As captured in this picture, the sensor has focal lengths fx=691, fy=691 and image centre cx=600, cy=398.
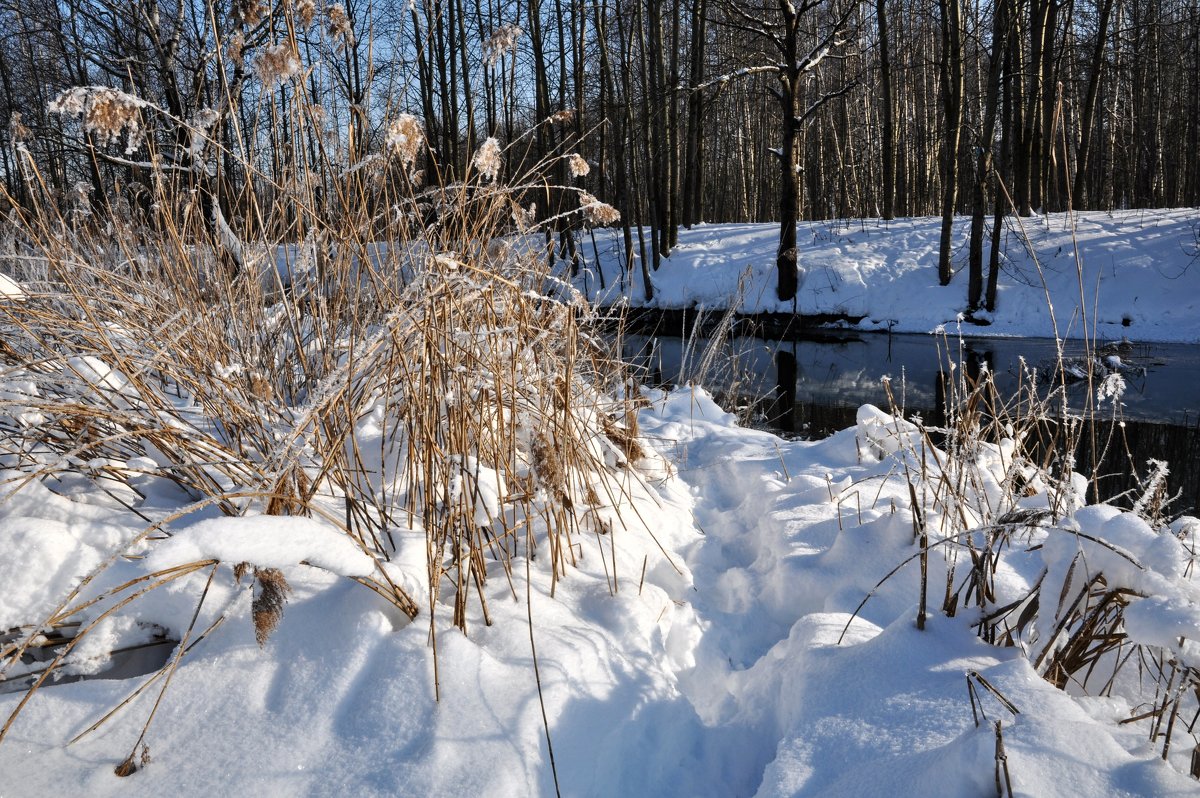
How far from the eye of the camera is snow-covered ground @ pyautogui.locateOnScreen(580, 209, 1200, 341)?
351 inches

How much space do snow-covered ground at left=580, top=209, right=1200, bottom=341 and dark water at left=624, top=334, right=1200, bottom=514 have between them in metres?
0.60

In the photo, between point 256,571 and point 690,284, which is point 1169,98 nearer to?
point 690,284

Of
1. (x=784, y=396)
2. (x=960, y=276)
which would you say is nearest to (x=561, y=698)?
(x=784, y=396)

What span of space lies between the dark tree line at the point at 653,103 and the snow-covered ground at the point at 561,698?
804mm

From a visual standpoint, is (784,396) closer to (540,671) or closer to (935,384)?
(935,384)

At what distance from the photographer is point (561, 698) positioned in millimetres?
1203

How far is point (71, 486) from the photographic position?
1.50m

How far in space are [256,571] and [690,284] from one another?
36.5 ft

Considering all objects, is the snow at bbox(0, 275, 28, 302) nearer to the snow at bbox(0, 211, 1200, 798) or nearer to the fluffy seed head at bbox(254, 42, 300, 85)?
the snow at bbox(0, 211, 1200, 798)

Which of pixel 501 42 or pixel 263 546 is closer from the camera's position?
pixel 263 546

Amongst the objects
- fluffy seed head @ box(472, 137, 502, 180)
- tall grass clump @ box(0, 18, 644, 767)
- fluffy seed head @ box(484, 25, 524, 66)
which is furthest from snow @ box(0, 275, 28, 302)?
fluffy seed head @ box(484, 25, 524, 66)

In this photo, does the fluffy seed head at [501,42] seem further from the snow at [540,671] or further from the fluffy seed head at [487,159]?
the snow at [540,671]

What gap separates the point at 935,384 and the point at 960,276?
427 cm

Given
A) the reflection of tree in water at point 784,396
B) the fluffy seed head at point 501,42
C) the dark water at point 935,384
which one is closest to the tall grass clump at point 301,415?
the fluffy seed head at point 501,42
